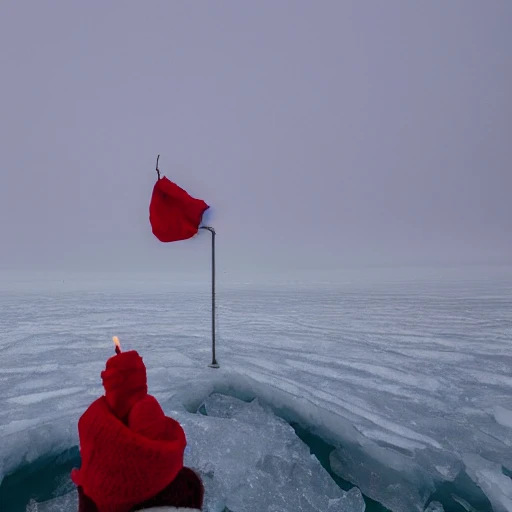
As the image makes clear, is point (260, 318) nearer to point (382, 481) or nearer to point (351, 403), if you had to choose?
point (351, 403)

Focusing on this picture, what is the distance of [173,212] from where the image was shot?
3.75 metres

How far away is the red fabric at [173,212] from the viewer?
12.2ft

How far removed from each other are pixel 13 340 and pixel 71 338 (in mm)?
802

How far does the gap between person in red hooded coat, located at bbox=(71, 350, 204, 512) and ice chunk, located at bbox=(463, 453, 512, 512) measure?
1896 mm

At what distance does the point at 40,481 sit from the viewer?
93.6 inches

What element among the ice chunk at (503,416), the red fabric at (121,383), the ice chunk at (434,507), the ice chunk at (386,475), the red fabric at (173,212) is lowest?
the ice chunk at (434,507)

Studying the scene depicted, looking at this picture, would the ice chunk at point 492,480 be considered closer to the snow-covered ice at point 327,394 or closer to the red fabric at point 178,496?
the snow-covered ice at point 327,394

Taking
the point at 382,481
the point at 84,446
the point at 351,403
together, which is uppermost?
the point at 84,446

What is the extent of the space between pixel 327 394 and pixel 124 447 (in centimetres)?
258

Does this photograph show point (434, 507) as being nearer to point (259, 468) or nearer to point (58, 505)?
point (259, 468)

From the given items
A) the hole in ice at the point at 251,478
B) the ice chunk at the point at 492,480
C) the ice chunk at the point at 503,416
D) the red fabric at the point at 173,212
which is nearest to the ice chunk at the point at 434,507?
the hole in ice at the point at 251,478

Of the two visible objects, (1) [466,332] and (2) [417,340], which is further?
(1) [466,332]

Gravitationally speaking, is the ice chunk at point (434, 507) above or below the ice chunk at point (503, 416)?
below

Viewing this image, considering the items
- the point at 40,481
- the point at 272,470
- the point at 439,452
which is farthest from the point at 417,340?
the point at 40,481
